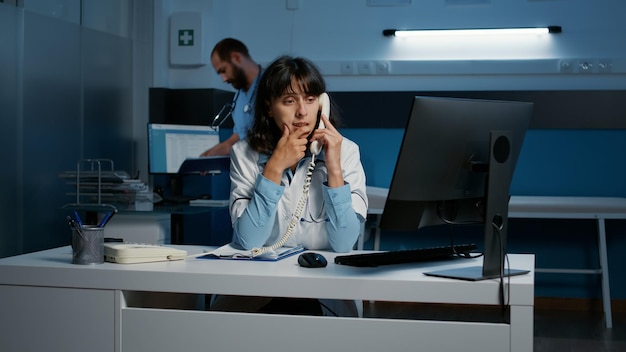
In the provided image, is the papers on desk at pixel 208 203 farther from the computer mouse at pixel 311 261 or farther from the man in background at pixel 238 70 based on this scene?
the computer mouse at pixel 311 261

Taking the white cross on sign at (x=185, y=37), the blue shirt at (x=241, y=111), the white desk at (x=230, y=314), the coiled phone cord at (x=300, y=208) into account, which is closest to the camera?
the white desk at (x=230, y=314)

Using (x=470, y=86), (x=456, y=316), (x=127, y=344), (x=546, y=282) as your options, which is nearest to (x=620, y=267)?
(x=546, y=282)

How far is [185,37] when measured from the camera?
5109 millimetres

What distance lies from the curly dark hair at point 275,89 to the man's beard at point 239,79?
2.08 metres

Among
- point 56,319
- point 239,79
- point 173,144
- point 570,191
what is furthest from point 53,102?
point 570,191

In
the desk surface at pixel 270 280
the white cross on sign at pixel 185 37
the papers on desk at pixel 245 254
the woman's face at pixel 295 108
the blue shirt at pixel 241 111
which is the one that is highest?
the white cross on sign at pixel 185 37

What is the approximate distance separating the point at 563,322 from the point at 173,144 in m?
2.31

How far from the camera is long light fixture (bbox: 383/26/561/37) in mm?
4801

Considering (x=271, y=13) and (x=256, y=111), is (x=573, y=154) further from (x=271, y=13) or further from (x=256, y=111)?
(x=256, y=111)

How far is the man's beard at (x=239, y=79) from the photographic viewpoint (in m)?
4.55

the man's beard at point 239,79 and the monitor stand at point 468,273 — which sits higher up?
the man's beard at point 239,79

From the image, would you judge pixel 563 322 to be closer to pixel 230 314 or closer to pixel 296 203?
A: pixel 296 203

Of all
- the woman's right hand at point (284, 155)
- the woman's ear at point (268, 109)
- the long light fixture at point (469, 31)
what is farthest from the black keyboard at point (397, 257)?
the long light fixture at point (469, 31)

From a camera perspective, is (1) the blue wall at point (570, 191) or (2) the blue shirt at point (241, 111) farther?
(1) the blue wall at point (570, 191)
